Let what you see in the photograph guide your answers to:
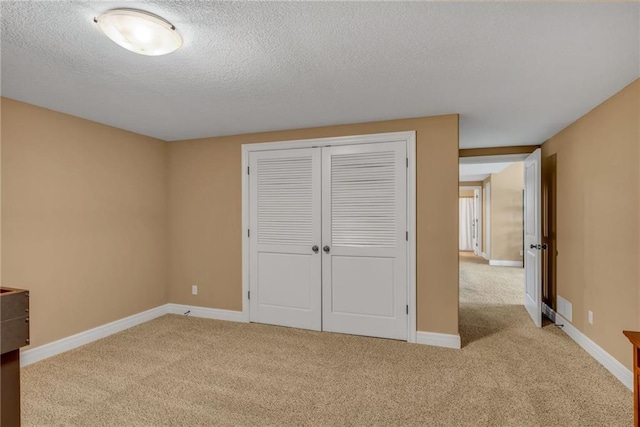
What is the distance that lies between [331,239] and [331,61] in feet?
6.76

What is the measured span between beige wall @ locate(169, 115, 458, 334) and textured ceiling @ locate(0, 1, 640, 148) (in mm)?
363

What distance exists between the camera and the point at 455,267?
3328 millimetres

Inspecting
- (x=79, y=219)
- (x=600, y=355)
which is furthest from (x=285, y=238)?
(x=600, y=355)

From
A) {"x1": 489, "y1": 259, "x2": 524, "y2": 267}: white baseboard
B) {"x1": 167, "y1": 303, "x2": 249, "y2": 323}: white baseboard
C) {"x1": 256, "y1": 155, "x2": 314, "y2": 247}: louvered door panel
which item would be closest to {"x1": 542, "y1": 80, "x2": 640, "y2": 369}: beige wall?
{"x1": 256, "y1": 155, "x2": 314, "y2": 247}: louvered door panel

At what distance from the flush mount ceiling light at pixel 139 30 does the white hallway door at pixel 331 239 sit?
2.19 metres

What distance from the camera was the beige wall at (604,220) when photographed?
253cm

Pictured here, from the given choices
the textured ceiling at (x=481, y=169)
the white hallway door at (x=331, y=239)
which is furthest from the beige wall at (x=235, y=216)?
the textured ceiling at (x=481, y=169)

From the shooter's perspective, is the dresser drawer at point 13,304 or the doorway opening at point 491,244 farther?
the doorway opening at point 491,244

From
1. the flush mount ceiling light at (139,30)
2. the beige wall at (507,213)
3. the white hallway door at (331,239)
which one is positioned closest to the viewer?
the flush mount ceiling light at (139,30)

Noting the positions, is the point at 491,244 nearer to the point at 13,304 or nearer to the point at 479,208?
the point at 479,208

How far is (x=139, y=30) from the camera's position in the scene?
1.67m

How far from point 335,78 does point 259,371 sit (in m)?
2.39

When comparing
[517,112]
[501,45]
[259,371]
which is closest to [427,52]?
[501,45]

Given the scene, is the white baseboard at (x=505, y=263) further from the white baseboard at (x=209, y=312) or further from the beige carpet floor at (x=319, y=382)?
the white baseboard at (x=209, y=312)
